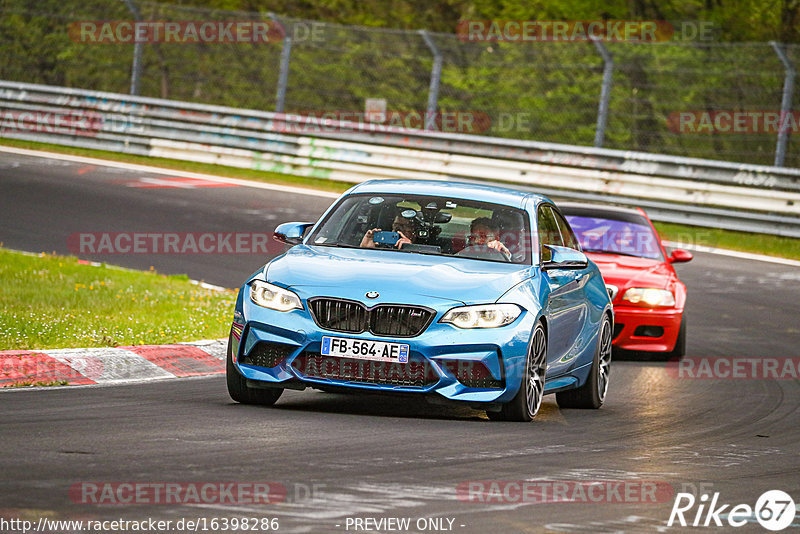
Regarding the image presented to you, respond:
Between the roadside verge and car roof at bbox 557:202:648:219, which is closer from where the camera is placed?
the roadside verge

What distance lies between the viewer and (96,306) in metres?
12.7

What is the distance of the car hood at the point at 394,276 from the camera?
8516 mm

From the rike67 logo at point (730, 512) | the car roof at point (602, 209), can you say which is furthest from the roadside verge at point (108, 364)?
the car roof at point (602, 209)

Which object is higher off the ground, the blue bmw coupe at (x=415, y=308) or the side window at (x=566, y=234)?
the side window at (x=566, y=234)

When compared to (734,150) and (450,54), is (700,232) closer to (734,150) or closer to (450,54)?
(734,150)

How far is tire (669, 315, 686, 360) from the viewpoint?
44.6ft

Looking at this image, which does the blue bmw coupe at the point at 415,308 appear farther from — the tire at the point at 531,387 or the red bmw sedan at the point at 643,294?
→ the red bmw sedan at the point at 643,294

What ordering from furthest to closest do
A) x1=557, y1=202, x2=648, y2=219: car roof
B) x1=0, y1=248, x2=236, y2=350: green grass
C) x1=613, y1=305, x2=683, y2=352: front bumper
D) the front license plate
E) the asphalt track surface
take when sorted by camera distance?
x1=557, y1=202, x2=648, y2=219: car roof < x1=613, y1=305, x2=683, y2=352: front bumper < x1=0, y1=248, x2=236, y2=350: green grass < the front license plate < the asphalt track surface

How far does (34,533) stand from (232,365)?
3608 millimetres

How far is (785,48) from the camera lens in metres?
22.4

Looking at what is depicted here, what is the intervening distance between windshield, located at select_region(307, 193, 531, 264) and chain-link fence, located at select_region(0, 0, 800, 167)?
13.6 meters

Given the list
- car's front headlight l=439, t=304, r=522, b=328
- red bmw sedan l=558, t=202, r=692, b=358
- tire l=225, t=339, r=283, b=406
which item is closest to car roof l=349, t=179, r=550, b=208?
car's front headlight l=439, t=304, r=522, b=328

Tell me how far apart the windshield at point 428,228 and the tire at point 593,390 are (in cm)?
124

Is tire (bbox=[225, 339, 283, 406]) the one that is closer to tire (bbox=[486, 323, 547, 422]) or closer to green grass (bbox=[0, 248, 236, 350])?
tire (bbox=[486, 323, 547, 422])
